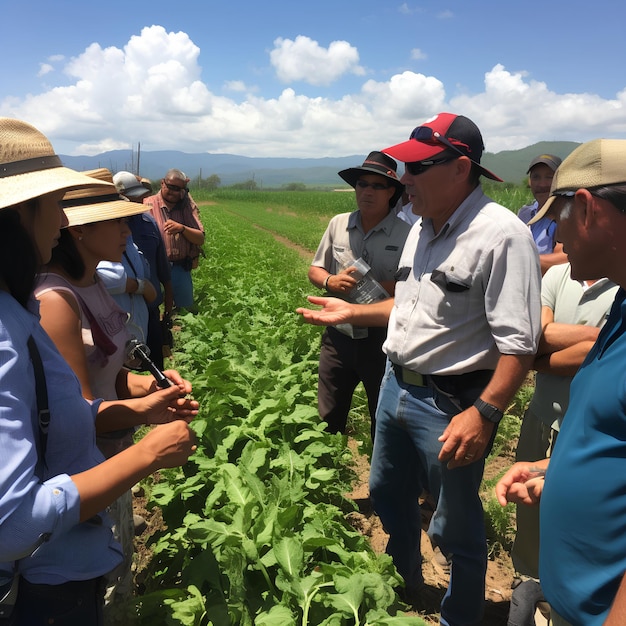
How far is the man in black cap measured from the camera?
3410 millimetres

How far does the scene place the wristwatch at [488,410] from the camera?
83.9 inches

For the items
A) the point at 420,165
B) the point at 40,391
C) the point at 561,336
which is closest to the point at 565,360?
the point at 561,336

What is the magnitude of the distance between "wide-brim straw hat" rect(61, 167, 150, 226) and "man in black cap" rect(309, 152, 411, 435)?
153 centimetres

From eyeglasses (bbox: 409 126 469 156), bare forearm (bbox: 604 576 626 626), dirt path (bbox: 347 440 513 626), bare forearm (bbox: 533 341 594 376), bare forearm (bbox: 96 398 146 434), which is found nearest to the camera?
bare forearm (bbox: 604 576 626 626)

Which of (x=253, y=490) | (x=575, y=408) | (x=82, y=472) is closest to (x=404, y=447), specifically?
(x=253, y=490)

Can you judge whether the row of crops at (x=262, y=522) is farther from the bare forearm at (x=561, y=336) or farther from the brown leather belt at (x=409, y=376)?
Answer: the bare forearm at (x=561, y=336)

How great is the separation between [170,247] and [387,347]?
14.2 ft

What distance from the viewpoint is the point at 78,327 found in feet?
6.04

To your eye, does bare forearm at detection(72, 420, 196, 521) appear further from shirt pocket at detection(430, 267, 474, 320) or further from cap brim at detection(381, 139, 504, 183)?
cap brim at detection(381, 139, 504, 183)

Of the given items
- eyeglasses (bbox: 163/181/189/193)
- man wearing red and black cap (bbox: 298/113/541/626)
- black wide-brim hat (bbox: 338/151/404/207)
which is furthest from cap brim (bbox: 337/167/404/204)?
eyeglasses (bbox: 163/181/189/193)

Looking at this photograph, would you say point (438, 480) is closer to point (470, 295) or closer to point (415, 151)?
point (470, 295)

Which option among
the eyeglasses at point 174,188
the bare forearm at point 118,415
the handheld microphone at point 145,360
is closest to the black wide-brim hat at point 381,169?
the handheld microphone at point 145,360

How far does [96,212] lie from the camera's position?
2291mm

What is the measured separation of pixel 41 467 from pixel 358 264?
235 cm
